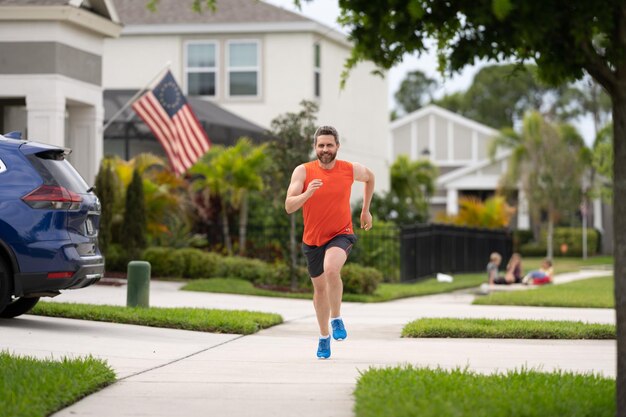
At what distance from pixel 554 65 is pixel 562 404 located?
6.60 ft

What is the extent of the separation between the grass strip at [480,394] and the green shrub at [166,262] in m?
13.8

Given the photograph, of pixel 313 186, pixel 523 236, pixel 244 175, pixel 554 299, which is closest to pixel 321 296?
pixel 313 186

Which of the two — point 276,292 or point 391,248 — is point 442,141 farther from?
point 276,292

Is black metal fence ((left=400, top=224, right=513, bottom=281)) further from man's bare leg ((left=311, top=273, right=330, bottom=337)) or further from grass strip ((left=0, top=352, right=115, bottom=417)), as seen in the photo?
grass strip ((left=0, top=352, right=115, bottom=417))

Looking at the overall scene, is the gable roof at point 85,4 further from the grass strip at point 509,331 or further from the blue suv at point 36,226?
the grass strip at point 509,331

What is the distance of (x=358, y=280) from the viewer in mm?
19641

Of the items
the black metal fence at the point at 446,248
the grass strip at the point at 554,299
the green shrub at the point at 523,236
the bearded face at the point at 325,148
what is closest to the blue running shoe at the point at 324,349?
the bearded face at the point at 325,148

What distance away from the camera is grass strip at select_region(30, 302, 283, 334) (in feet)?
41.5

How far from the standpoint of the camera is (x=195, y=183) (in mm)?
26859

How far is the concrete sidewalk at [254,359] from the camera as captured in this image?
25.3 feet

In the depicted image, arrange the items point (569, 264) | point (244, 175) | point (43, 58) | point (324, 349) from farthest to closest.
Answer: point (569, 264) → point (244, 175) → point (43, 58) → point (324, 349)

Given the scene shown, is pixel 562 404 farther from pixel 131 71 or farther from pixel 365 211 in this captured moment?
pixel 131 71

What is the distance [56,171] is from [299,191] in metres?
2.81

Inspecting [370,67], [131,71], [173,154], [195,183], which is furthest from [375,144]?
[173,154]
